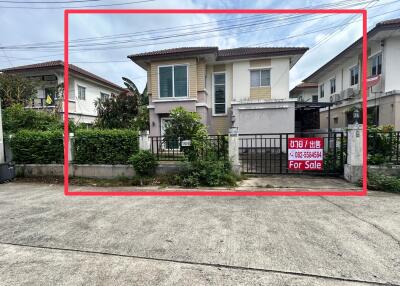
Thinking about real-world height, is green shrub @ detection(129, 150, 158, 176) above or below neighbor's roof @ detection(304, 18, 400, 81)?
below

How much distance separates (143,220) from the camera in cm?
400

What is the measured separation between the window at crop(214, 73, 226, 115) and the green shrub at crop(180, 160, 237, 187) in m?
7.17

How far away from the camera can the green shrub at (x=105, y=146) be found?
7.25m

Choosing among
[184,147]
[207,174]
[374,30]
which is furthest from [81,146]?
[374,30]

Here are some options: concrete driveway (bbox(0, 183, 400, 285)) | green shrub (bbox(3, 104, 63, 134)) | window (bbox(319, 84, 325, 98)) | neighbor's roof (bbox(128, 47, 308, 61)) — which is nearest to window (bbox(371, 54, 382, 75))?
neighbor's roof (bbox(128, 47, 308, 61))

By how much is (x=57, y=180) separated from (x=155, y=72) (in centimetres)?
732

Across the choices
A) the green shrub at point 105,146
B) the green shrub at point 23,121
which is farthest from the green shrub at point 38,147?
the green shrub at point 23,121

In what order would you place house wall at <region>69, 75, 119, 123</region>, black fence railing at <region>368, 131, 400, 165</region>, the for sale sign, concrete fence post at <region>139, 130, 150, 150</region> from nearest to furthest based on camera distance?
black fence railing at <region>368, 131, 400, 165</region>, the for sale sign, concrete fence post at <region>139, 130, 150, 150</region>, house wall at <region>69, 75, 119, 123</region>

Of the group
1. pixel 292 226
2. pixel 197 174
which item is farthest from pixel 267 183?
pixel 292 226

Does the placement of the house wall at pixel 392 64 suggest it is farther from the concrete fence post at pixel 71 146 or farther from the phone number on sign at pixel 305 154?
the concrete fence post at pixel 71 146

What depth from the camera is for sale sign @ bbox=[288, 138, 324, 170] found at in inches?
262

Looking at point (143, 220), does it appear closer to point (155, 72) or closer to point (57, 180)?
point (57, 180)

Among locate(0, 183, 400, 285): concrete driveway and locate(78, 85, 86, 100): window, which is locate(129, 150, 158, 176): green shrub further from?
locate(78, 85, 86, 100): window

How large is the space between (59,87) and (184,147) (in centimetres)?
1256
